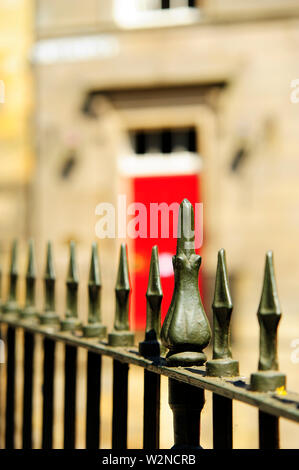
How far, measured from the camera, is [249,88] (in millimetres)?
9562

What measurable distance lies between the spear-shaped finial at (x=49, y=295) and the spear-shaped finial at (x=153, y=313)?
2.36 feet

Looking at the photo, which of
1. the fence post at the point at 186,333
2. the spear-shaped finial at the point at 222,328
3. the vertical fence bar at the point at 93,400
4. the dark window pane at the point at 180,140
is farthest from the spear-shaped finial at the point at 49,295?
the dark window pane at the point at 180,140

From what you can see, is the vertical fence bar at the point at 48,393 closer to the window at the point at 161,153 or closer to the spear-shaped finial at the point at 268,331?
the spear-shaped finial at the point at 268,331

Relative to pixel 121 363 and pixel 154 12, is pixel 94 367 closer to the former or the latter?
pixel 121 363

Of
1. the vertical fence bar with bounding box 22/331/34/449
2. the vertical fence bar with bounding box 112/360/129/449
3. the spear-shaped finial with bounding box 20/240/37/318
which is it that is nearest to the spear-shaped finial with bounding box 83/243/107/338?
the vertical fence bar with bounding box 112/360/129/449

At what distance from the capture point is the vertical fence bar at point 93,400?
2203 mm

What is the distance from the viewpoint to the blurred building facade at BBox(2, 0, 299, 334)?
373 inches

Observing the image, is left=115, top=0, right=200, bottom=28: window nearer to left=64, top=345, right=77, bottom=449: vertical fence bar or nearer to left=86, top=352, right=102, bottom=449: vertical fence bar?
left=64, top=345, right=77, bottom=449: vertical fence bar

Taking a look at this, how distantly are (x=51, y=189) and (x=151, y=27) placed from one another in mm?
2847

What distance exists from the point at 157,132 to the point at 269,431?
906cm

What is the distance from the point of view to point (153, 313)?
6.72 ft

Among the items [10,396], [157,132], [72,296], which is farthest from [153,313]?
[157,132]
